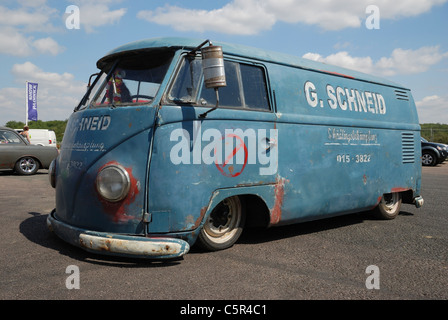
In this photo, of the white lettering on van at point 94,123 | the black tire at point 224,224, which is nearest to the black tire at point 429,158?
the black tire at point 224,224

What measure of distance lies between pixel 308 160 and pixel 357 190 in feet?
3.72

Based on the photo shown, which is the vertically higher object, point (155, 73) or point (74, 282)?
point (155, 73)

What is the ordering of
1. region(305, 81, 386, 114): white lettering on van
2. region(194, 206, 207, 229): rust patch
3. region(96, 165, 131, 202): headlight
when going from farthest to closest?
region(305, 81, 386, 114): white lettering on van, region(194, 206, 207, 229): rust patch, region(96, 165, 131, 202): headlight

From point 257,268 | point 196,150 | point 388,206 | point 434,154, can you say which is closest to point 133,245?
point 196,150

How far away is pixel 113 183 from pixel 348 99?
356 centimetres

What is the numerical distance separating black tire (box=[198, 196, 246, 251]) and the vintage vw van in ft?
0.04

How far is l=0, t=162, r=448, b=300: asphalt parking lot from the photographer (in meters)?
3.26

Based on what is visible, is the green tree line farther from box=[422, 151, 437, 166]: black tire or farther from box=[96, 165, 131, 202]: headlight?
box=[96, 165, 131, 202]: headlight

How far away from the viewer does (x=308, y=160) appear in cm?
500

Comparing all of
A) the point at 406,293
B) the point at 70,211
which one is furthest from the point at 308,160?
the point at 70,211

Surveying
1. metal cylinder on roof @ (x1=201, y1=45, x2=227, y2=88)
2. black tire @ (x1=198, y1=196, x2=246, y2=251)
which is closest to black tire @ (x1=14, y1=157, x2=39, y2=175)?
black tire @ (x1=198, y1=196, x2=246, y2=251)

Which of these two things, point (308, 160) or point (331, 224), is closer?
point (308, 160)
